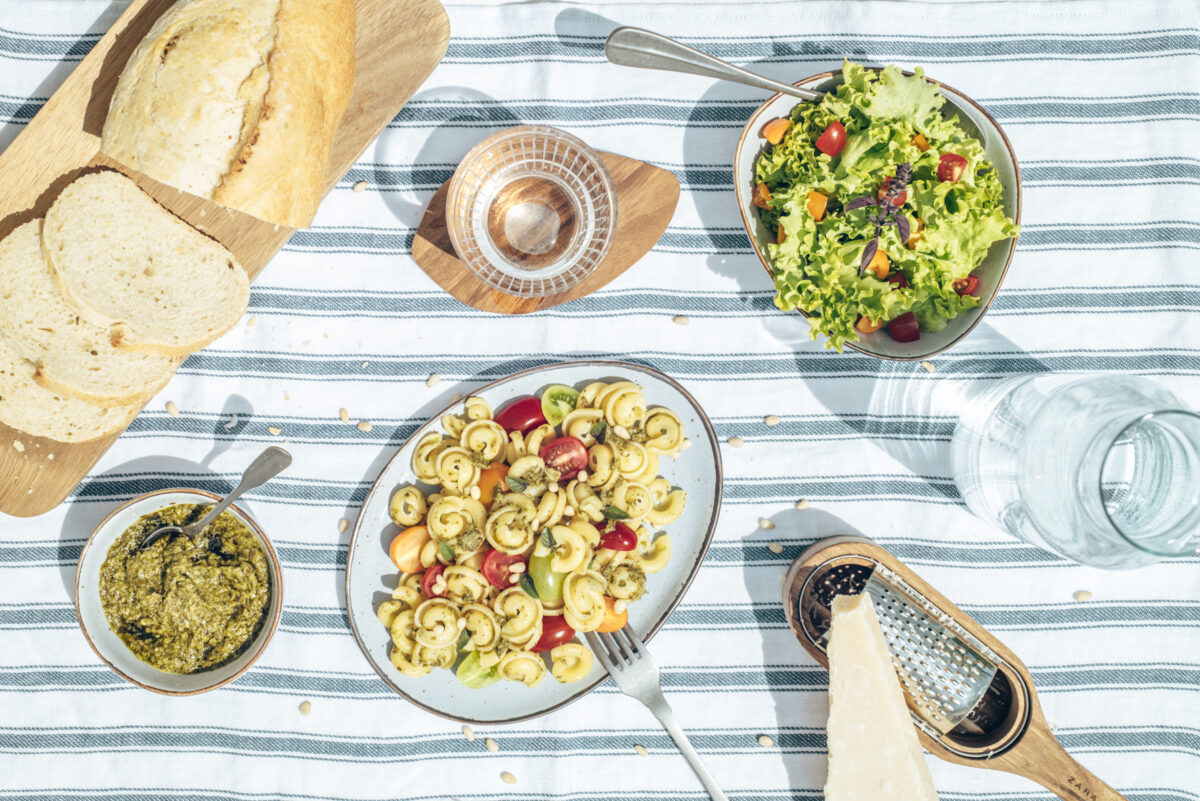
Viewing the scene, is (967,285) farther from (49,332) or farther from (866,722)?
(49,332)

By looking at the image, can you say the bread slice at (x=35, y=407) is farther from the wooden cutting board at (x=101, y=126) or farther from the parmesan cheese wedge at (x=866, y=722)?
the parmesan cheese wedge at (x=866, y=722)

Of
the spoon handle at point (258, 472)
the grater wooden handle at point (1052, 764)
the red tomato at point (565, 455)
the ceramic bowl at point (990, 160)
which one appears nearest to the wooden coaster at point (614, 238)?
the ceramic bowl at point (990, 160)

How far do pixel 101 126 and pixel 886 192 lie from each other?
2.03 meters

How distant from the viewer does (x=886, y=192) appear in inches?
71.9

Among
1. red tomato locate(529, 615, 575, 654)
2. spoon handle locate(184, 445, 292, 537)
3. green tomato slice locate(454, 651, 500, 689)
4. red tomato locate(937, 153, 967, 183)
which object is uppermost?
red tomato locate(937, 153, 967, 183)

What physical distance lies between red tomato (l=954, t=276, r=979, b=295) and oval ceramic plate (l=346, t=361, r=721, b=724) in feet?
2.37

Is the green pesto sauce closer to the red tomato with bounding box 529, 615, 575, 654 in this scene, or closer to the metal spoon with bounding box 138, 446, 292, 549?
the metal spoon with bounding box 138, 446, 292, 549

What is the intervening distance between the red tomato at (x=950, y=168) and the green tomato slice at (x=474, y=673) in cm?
169

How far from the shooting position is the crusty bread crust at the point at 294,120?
1.79m

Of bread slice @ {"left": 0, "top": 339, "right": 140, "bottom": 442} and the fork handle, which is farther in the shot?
the fork handle

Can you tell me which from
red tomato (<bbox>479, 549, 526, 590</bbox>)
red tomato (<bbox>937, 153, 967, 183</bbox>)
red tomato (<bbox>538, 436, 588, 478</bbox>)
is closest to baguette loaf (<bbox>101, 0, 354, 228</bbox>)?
red tomato (<bbox>538, 436, 588, 478</bbox>)

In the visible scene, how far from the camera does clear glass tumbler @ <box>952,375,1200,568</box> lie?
1705 mm

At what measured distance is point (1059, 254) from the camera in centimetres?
220

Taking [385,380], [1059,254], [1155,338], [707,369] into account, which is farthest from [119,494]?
[1155,338]
